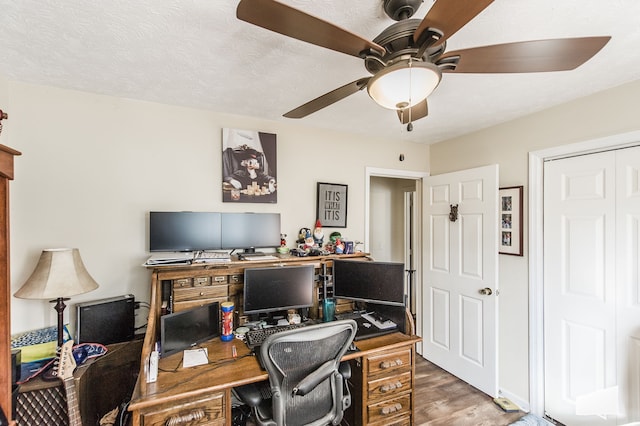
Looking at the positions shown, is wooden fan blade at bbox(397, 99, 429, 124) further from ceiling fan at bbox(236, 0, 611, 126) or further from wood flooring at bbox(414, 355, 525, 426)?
wood flooring at bbox(414, 355, 525, 426)

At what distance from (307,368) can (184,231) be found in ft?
4.04

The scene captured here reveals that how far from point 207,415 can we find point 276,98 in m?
1.88

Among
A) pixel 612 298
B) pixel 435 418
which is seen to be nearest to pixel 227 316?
pixel 435 418

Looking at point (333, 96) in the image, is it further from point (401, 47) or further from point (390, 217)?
point (390, 217)

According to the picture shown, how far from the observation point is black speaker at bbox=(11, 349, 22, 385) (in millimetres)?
1407

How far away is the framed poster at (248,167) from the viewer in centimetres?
223

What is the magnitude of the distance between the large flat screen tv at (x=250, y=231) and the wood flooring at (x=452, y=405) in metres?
1.77

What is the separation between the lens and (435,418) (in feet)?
7.02

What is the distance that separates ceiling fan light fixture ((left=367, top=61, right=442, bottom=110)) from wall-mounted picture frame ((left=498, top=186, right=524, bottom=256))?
1.74 metres

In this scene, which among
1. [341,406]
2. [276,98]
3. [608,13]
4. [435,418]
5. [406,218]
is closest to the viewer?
[608,13]

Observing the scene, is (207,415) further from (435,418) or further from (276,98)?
(276,98)

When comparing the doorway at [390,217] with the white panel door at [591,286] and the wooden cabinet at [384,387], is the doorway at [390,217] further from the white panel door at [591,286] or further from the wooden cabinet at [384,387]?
the wooden cabinet at [384,387]

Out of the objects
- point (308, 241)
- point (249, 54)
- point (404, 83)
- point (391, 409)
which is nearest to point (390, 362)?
point (391, 409)

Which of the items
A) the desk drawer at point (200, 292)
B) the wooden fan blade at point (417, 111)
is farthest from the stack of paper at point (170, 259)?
the wooden fan blade at point (417, 111)
